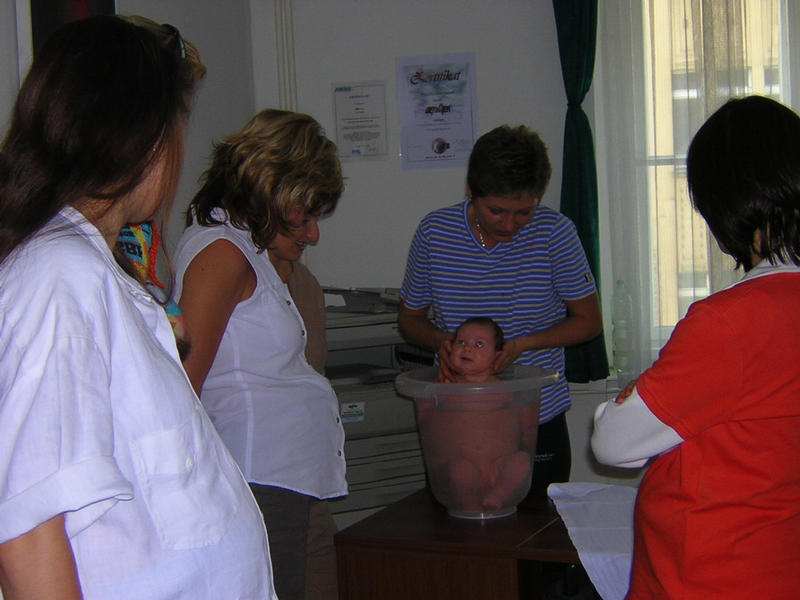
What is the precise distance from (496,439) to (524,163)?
0.71m

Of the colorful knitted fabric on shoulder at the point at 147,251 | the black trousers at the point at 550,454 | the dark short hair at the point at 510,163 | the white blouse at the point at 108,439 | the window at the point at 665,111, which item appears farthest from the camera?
the window at the point at 665,111

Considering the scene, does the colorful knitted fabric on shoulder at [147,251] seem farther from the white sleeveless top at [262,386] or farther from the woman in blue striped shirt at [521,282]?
the woman in blue striped shirt at [521,282]

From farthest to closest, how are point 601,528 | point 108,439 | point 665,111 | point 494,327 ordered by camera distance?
point 665,111, point 494,327, point 601,528, point 108,439

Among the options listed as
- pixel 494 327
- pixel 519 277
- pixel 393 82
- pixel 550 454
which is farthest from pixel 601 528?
pixel 393 82

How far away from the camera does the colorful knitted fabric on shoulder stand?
3.67ft

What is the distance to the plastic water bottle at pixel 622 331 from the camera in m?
3.48

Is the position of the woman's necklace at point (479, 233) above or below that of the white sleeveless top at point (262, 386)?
above

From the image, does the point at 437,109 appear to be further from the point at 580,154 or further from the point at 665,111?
the point at 665,111

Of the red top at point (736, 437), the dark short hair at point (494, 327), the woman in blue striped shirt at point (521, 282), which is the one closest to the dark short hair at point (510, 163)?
the woman in blue striped shirt at point (521, 282)

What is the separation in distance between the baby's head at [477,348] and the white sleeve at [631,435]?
0.94 meters

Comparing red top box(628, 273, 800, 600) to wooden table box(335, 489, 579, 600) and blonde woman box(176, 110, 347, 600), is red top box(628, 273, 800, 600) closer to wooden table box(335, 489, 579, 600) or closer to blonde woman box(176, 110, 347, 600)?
wooden table box(335, 489, 579, 600)

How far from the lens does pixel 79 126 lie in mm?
768

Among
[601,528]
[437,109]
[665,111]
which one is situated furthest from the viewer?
[437,109]

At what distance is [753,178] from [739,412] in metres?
0.32
